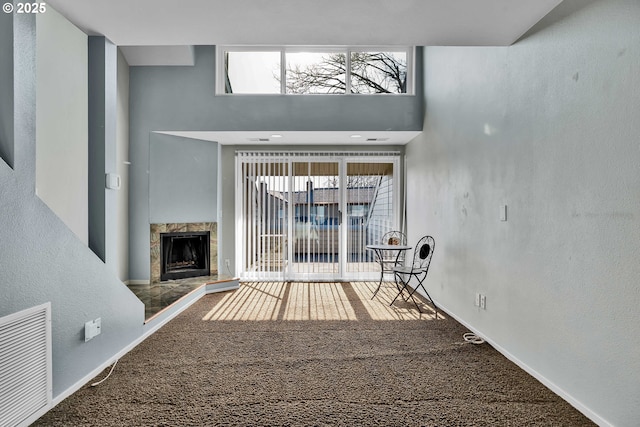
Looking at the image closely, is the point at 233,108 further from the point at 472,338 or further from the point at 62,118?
the point at 472,338

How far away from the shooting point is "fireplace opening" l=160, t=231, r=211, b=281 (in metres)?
5.45

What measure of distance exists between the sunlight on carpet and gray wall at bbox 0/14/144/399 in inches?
60.7

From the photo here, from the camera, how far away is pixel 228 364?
2.78 m

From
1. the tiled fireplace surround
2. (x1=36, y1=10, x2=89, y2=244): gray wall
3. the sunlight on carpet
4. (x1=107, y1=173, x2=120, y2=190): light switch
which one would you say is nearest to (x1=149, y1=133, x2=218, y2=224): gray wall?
the tiled fireplace surround

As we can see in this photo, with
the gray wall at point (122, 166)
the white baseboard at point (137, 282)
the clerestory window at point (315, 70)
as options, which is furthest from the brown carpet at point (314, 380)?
the clerestory window at point (315, 70)

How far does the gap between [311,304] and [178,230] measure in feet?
7.46

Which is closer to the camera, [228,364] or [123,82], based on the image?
[228,364]

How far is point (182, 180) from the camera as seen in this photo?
17.9 ft

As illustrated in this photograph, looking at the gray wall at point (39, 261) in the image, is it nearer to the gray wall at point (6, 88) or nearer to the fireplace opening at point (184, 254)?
the gray wall at point (6, 88)

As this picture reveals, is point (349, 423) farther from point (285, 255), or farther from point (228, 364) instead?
point (285, 255)

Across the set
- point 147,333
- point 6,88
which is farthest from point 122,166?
point 6,88

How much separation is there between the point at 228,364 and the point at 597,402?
7.43 ft

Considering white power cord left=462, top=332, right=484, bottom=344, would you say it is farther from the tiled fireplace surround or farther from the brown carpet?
the tiled fireplace surround

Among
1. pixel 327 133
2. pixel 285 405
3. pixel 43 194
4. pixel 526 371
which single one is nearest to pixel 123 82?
pixel 43 194
